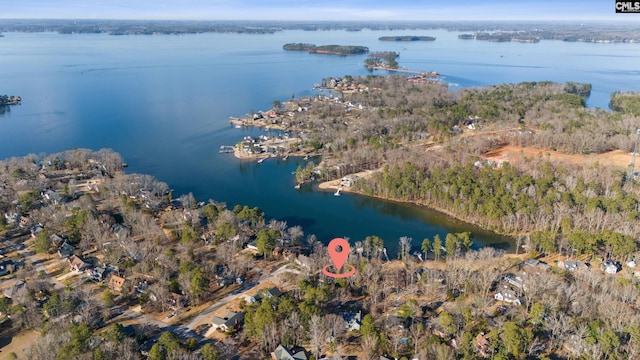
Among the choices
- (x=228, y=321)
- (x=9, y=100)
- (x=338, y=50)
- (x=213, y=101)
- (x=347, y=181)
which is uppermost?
(x=338, y=50)

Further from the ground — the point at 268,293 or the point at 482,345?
the point at 268,293

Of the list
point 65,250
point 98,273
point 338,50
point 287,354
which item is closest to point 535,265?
point 287,354

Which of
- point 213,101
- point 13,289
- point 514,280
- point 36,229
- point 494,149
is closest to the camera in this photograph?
point 13,289

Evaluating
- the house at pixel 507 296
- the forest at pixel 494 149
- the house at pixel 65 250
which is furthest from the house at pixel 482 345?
the house at pixel 65 250

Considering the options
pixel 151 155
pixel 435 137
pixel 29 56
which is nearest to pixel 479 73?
pixel 435 137

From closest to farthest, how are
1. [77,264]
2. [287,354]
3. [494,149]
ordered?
[287,354]
[77,264]
[494,149]

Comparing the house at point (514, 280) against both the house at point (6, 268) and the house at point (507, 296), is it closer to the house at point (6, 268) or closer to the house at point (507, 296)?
the house at point (507, 296)

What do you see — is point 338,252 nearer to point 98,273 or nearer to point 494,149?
point 98,273

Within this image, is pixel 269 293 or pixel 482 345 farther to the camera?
pixel 269 293
